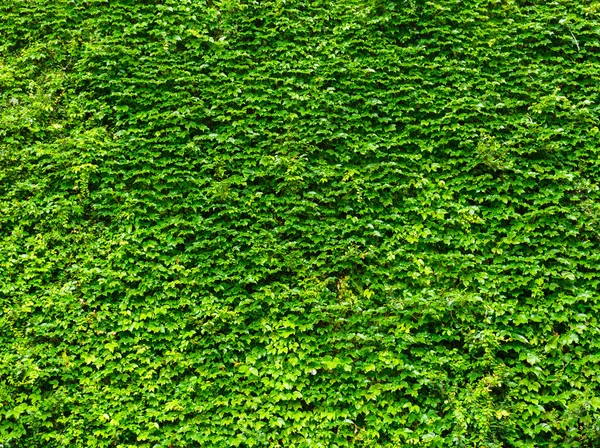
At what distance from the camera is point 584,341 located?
15.3ft

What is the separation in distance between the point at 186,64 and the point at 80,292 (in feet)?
11.0

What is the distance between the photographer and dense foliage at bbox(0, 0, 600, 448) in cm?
452

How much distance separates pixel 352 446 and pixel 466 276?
2.22 m

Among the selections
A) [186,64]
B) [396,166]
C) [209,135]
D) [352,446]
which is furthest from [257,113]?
[352,446]

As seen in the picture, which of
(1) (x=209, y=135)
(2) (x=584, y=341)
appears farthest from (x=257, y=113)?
(2) (x=584, y=341)

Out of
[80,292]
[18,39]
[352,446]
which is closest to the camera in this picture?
[352,446]

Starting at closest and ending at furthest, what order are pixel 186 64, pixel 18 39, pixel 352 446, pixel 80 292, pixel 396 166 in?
pixel 352 446 → pixel 80 292 → pixel 396 166 → pixel 186 64 → pixel 18 39

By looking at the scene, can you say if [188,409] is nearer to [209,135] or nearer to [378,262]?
[378,262]

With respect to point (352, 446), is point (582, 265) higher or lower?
higher

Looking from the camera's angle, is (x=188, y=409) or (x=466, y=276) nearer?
(x=188, y=409)

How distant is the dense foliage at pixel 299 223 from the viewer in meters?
4.52

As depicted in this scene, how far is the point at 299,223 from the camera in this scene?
544 centimetres

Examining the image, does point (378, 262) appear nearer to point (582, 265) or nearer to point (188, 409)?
point (582, 265)

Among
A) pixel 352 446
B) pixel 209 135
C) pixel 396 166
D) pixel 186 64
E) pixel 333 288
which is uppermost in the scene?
pixel 186 64
